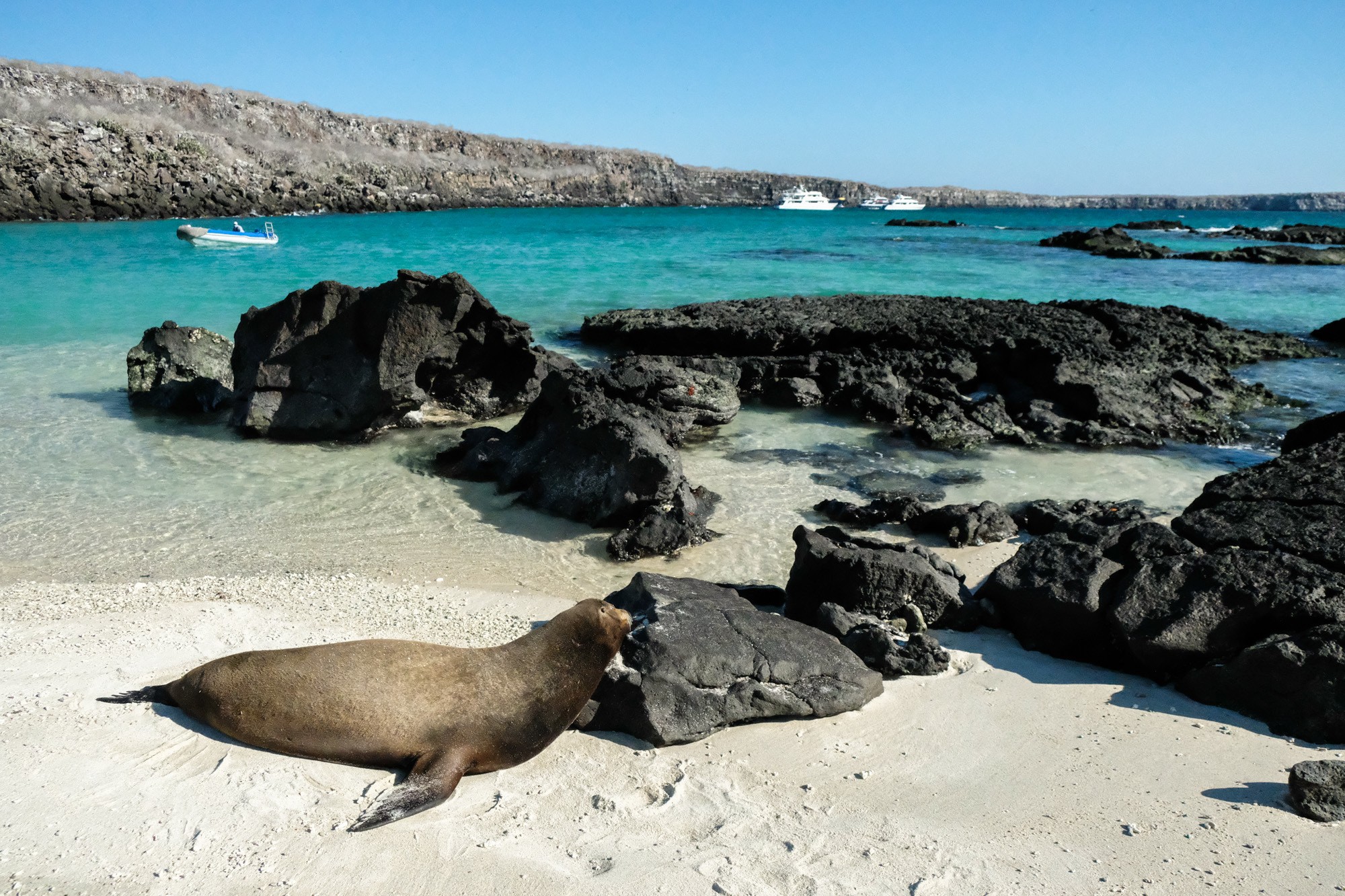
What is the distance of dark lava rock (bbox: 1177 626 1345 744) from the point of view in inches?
169

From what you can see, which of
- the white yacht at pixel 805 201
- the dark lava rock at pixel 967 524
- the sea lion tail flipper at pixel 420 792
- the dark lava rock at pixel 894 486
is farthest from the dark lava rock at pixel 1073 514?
the white yacht at pixel 805 201

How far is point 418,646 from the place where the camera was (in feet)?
13.9

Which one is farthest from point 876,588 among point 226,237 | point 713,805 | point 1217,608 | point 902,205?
point 902,205

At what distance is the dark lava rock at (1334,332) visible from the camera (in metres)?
17.9

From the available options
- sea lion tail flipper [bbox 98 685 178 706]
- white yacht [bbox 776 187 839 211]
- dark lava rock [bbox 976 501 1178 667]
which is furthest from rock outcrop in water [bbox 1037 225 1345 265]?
white yacht [bbox 776 187 839 211]

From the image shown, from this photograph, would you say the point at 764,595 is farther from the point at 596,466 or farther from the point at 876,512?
the point at 596,466

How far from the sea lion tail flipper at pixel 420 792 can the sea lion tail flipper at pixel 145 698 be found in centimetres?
131

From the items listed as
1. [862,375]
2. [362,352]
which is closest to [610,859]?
[362,352]

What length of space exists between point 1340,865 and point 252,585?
603cm

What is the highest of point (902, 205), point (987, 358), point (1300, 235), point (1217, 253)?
point (902, 205)

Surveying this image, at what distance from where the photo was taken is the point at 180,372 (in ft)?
37.9

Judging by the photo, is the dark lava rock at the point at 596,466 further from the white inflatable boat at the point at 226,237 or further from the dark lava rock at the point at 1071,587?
the white inflatable boat at the point at 226,237

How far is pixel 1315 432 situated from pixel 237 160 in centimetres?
7877

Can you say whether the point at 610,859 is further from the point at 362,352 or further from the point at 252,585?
the point at 362,352
